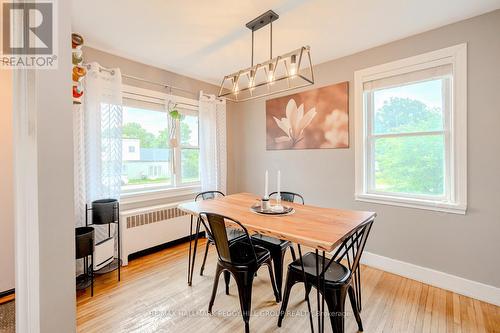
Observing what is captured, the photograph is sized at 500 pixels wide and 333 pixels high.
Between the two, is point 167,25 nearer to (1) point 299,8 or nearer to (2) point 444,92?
(1) point 299,8

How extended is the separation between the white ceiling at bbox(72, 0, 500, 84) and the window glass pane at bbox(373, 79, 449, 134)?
1.79ft

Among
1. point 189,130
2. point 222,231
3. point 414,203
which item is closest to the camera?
point 222,231

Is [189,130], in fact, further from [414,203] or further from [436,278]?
[436,278]

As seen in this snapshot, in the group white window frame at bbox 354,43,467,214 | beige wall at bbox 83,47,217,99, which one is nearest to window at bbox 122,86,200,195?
beige wall at bbox 83,47,217,99

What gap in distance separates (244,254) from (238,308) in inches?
19.7

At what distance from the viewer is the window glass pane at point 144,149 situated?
2840 mm

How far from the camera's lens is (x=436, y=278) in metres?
2.19

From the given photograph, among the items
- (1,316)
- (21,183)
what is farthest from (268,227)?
(1,316)

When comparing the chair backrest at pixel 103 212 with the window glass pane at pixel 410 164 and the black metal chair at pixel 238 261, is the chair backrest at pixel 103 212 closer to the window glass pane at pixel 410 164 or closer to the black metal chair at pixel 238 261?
the black metal chair at pixel 238 261

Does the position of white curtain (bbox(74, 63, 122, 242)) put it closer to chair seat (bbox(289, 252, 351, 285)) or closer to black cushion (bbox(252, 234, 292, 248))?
black cushion (bbox(252, 234, 292, 248))

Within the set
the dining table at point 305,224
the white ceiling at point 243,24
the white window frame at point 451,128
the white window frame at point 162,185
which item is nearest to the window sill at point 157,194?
the white window frame at point 162,185

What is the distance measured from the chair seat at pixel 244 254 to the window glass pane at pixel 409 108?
1.96 meters

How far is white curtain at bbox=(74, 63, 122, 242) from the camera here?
2.32m

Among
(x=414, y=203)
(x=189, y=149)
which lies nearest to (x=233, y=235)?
(x=189, y=149)
